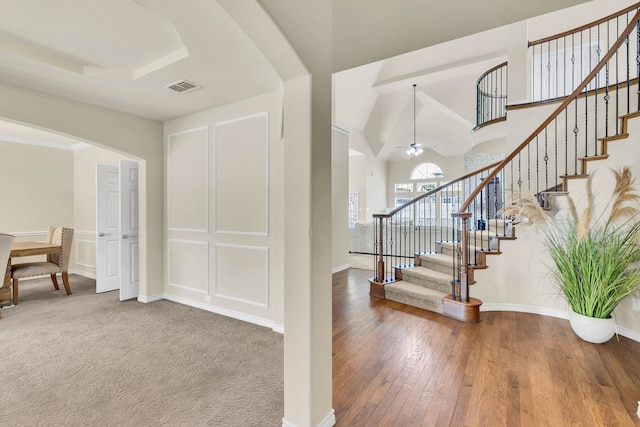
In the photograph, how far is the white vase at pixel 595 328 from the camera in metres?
2.75

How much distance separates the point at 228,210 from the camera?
11.9 ft

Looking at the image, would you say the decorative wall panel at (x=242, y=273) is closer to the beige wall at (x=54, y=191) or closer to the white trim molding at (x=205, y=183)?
the white trim molding at (x=205, y=183)

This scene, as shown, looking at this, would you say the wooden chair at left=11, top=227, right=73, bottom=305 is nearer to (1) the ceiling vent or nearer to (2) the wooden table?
(2) the wooden table

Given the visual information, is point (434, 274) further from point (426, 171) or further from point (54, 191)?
point (426, 171)

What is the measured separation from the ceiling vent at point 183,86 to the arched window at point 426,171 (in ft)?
35.5

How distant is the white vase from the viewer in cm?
275

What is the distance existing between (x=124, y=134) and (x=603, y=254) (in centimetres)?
554

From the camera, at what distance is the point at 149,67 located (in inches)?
106

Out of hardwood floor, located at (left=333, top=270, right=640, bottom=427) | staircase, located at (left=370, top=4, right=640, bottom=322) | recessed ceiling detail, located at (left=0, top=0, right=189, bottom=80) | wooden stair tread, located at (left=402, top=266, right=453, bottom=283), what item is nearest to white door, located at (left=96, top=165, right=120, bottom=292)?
recessed ceiling detail, located at (left=0, top=0, right=189, bottom=80)

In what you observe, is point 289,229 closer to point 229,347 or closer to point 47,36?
point 229,347

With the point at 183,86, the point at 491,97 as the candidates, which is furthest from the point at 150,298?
the point at 491,97

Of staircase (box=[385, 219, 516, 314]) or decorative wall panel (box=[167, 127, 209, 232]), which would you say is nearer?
staircase (box=[385, 219, 516, 314])

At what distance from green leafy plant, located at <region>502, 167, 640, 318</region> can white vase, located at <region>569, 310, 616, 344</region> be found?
0.19 feet

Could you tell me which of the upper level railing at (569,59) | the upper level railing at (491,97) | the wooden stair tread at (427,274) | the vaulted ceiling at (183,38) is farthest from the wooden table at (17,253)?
the upper level railing at (569,59)
